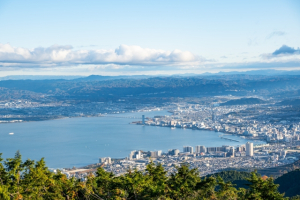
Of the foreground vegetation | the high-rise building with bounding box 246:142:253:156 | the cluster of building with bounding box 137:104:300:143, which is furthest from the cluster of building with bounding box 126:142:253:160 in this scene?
the foreground vegetation

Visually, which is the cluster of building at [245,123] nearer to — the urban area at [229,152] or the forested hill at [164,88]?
the urban area at [229,152]

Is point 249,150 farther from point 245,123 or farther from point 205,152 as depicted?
point 245,123

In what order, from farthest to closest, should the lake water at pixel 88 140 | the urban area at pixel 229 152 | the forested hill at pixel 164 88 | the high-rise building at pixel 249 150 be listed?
the forested hill at pixel 164 88, the lake water at pixel 88 140, the high-rise building at pixel 249 150, the urban area at pixel 229 152

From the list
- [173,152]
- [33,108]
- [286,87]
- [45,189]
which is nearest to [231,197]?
[45,189]

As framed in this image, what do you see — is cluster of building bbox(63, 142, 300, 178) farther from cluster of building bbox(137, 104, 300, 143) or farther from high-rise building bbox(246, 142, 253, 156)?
cluster of building bbox(137, 104, 300, 143)

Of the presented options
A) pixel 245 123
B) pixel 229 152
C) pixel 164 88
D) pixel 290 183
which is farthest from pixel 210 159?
pixel 164 88

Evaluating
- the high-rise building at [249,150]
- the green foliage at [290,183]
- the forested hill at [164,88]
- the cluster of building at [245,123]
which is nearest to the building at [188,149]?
the high-rise building at [249,150]
